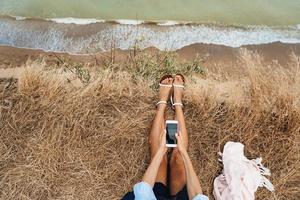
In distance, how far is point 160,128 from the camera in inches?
162

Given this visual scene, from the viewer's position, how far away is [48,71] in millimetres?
4613

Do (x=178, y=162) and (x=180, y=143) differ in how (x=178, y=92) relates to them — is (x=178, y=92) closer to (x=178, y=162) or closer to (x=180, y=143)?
(x=180, y=143)

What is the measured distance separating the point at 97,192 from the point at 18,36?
338 cm

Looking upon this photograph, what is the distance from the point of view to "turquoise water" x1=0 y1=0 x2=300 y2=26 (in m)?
6.98

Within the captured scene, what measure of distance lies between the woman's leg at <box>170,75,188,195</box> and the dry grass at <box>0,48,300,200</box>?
19cm

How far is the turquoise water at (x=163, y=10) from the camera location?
275 inches

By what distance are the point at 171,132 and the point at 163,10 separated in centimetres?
340

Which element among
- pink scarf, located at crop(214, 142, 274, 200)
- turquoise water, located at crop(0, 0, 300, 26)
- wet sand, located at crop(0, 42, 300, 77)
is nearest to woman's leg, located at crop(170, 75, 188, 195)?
pink scarf, located at crop(214, 142, 274, 200)

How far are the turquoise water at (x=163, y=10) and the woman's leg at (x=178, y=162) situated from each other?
9.42 feet

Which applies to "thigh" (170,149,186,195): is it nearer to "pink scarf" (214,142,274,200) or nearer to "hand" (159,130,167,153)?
"hand" (159,130,167,153)

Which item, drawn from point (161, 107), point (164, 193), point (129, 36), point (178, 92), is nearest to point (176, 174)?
point (164, 193)

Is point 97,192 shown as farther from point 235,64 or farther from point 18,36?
point 18,36

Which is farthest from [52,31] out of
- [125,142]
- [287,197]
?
[287,197]

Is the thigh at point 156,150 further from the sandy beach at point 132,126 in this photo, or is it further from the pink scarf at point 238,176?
the pink scarf at point 238,176
